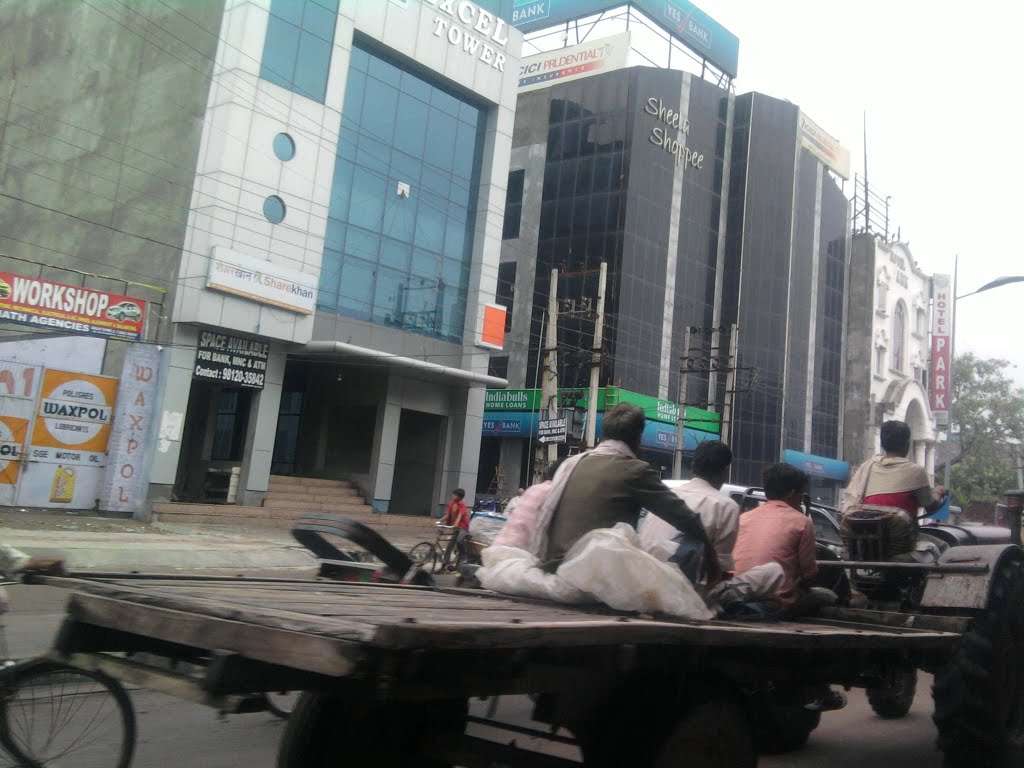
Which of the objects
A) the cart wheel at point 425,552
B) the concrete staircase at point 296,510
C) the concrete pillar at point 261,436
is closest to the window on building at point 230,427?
the concrete staircase at point 296,510

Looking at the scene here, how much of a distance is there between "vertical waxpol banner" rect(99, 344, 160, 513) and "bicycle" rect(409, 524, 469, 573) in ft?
23.7

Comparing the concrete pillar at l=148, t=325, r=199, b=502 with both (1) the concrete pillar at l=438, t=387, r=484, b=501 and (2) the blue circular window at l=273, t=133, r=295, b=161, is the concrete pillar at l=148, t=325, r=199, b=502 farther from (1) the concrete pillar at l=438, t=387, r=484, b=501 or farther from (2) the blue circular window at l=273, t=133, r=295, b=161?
(1) the concrete pillar at l=438, t=387, r=484, b=501

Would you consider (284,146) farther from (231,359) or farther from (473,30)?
(473,30)

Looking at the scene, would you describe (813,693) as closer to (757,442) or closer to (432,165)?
(432,165)

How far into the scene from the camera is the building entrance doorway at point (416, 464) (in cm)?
2742

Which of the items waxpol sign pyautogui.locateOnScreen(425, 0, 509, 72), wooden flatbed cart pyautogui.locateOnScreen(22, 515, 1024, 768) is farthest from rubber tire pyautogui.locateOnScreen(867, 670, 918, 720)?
waxpol sign pyautogui.locateOnScreen(425, 0, 509, 72)

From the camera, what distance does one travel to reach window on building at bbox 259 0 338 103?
70.0 ft

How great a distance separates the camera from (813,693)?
142 inches

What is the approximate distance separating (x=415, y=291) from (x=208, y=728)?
20.3 metres

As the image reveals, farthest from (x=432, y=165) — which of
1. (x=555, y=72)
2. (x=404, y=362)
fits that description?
(x=555, y=72)

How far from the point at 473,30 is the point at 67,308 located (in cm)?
1483

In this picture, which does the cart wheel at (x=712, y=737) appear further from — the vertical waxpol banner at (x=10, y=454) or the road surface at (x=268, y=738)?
Result: the vertical waxpol banner at (x=10, y=454)

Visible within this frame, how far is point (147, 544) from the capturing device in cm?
1497

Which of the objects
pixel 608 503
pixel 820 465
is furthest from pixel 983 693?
pixel 820 465
